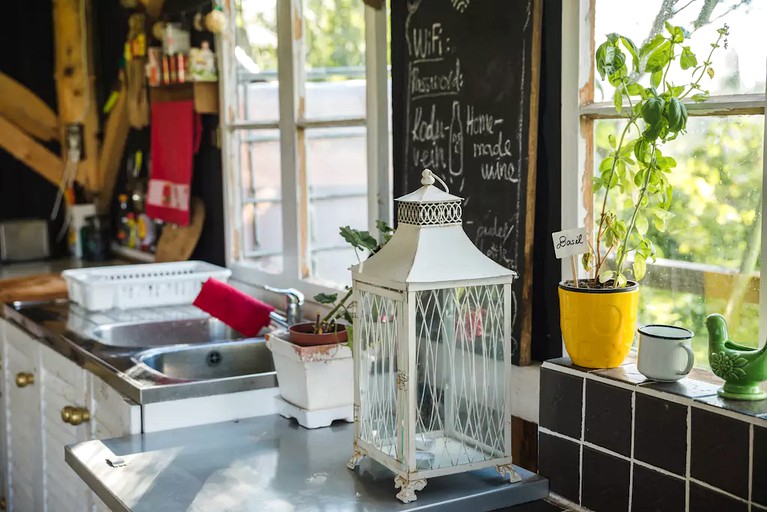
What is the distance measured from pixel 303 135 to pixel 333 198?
0.82 feet

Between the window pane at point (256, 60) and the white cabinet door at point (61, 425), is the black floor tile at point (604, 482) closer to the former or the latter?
the white cabinet door at point (61, 425)

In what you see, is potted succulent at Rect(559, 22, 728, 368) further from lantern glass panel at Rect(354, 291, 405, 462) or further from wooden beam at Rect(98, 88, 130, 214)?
wooden beam at Rect(98, 88, 130, 214)

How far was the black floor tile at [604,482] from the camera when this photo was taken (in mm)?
1664

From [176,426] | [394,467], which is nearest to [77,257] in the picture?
[176,426]

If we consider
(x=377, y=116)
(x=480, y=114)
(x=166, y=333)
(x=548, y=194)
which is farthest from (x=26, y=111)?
(x=548, y=194)

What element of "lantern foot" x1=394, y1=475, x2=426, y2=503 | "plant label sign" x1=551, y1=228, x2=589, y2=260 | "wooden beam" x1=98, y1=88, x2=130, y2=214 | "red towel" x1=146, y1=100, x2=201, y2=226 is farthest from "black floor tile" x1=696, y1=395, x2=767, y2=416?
"wooden beam" x1=98, y1=88, x2=130, y2=214

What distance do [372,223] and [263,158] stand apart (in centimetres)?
99

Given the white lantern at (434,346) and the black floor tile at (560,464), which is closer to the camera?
the white lantern at (434,346)

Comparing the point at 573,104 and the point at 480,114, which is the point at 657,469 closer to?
the point at 573,104

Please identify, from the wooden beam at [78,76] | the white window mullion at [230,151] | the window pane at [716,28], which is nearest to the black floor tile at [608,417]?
the window pane at [716,28]

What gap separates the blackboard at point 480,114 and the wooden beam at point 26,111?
2.77 metres

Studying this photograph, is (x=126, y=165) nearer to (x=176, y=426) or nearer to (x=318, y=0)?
(x=318, y=0)

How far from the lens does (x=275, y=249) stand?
354cm

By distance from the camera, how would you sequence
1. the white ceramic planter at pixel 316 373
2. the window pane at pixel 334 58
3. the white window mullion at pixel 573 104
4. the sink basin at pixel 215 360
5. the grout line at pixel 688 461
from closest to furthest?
the grout line at pixel 688 461
the white window mullion at pixel 573 104
the white ceramic planter at pixel 316 373
the sink basin at pixel 215 360
the window pane at pixel 334 58
